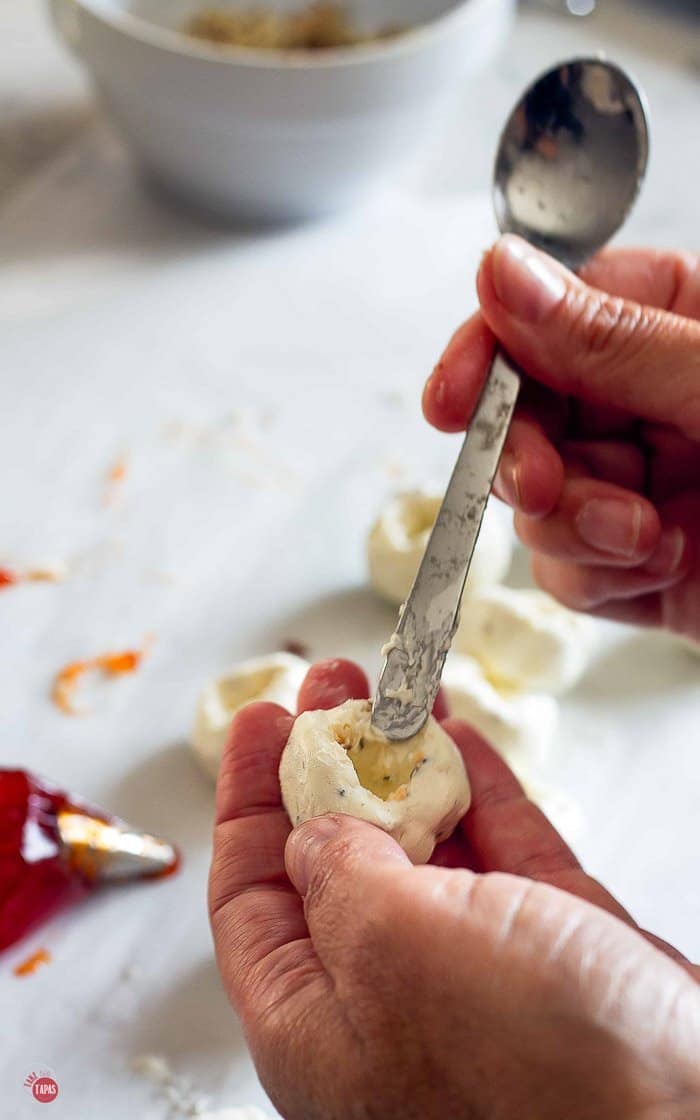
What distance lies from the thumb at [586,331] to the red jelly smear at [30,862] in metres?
0.45

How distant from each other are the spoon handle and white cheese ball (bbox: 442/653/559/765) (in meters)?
0.26

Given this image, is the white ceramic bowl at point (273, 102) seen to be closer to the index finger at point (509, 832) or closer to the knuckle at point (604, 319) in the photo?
the knuckle at point (604, 319)

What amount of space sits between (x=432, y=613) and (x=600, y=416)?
35 cm

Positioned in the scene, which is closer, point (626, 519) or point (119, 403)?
point (626, 519)

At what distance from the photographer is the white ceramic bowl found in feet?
3.79

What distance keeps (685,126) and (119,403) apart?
0.88 meters

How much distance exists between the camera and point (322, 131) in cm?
121

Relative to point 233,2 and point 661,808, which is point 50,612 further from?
point 233,2

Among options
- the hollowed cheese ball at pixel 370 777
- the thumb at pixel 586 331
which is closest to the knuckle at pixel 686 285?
the thumb at pixel 586 331

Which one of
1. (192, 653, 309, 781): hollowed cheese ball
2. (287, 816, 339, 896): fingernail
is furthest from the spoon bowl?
(287, 816, 339, 896): fingernail

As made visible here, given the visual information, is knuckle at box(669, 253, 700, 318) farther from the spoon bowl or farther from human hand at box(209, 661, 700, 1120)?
human hand at box(209, 661, 700, 1120)

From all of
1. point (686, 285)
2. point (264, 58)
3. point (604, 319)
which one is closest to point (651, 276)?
point (686, 285)

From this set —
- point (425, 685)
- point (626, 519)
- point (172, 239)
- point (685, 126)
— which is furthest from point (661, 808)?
point (685, 126)

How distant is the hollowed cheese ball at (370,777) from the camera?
66 cm
